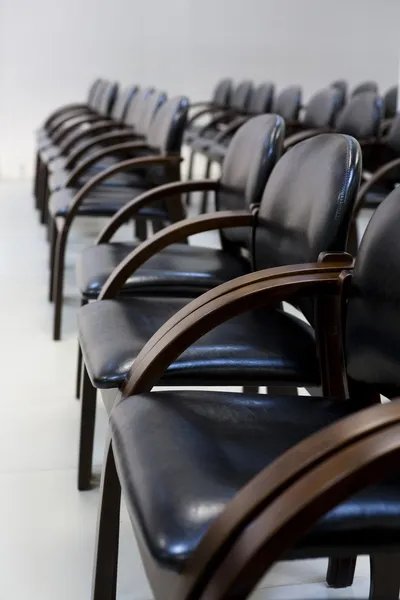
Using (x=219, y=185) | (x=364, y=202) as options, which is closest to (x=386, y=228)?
(x=219, y=185)

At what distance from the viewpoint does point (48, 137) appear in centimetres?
491

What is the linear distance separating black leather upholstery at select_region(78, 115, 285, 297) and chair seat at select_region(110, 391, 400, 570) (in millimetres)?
703

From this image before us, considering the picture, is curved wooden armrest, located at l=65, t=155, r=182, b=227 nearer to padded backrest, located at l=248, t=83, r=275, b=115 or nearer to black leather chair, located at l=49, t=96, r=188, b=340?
black leather chair, located at l=49, t=96, r=188, b=340

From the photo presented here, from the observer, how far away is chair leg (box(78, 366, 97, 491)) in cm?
167

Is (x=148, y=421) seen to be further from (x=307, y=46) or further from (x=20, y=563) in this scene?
(x=307, y=46)

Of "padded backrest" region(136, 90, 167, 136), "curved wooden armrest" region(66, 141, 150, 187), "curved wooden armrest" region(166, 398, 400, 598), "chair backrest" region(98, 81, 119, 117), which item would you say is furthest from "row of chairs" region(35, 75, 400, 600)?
"chair backrest" region(98, 81, 119, 117)

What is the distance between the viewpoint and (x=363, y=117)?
377 cm

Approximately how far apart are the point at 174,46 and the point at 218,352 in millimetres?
6055

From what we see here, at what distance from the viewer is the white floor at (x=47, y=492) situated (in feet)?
4.53

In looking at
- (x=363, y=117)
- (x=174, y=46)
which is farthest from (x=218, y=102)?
(x=363, y=117)

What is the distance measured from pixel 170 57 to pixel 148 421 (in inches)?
249

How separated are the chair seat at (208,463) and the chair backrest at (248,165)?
781mm

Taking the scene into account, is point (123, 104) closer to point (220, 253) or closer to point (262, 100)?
point (262, 100)

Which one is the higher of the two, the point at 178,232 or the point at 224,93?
the point at 178,232
